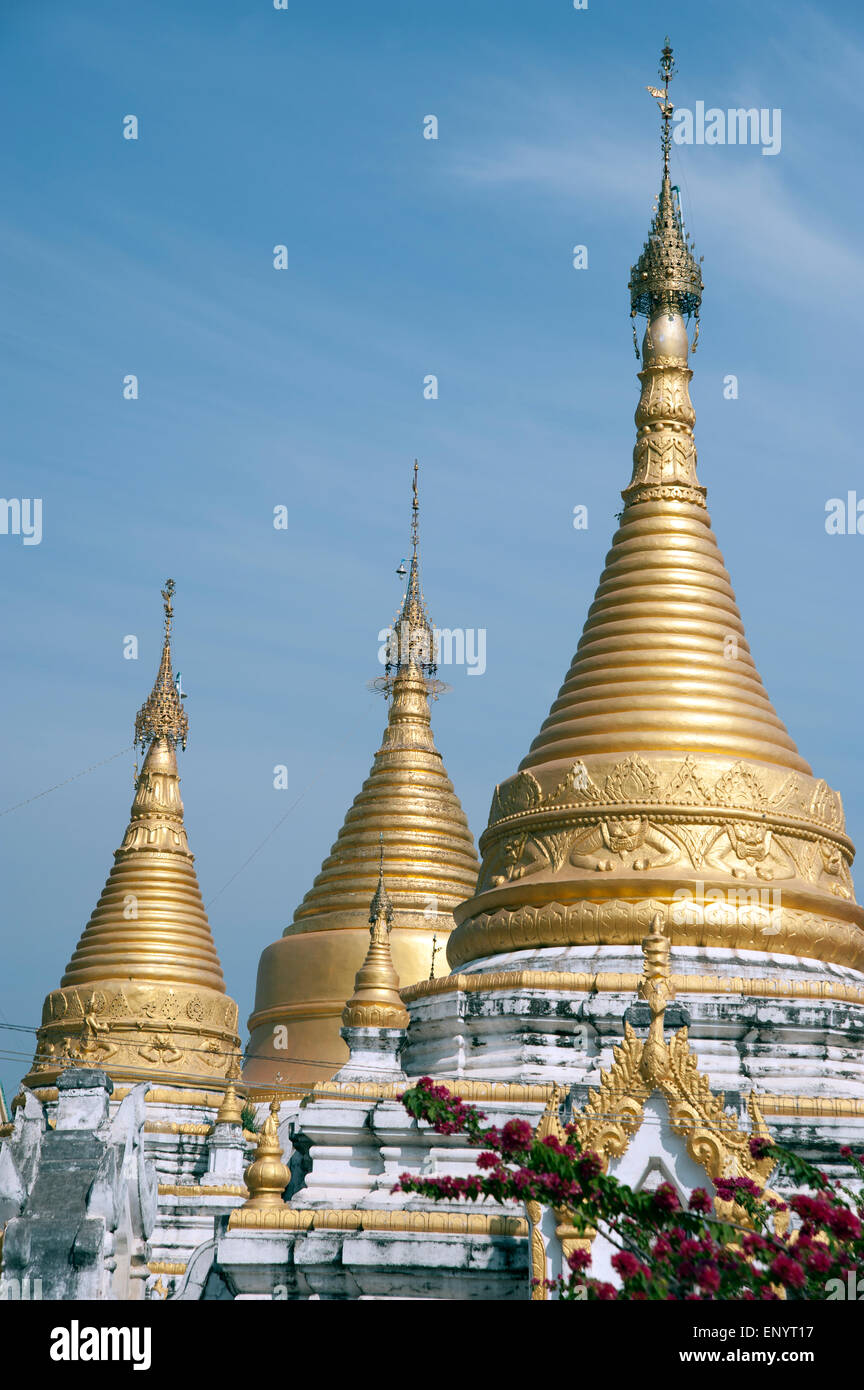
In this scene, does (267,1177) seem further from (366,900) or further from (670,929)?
(366,900)

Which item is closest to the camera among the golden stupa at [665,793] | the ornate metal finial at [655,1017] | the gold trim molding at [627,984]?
the ornate metal finial at [655,1017]

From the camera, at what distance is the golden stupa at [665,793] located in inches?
1182

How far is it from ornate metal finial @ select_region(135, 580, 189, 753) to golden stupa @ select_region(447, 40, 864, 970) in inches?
830

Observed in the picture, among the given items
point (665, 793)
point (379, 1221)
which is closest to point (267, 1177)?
point (379, 1221)

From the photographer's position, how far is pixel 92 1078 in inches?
882

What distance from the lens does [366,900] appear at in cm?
4694

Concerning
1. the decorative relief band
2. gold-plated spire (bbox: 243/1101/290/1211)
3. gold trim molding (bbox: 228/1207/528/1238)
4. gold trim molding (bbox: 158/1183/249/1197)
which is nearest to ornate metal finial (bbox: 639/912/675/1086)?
gold trim molding (bbox: 228/1207/528/1238)

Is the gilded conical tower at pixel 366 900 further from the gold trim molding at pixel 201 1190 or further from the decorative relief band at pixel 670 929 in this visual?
the decorative relief band at pixel 670 929

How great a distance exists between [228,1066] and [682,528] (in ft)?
59.2

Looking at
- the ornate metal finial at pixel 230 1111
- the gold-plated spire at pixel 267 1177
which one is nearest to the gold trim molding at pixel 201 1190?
the ornate metal finial at pixel 230 1111

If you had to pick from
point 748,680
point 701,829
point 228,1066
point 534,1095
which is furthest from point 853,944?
point 228,1066

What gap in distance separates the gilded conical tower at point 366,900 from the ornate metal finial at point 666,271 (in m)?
15.7

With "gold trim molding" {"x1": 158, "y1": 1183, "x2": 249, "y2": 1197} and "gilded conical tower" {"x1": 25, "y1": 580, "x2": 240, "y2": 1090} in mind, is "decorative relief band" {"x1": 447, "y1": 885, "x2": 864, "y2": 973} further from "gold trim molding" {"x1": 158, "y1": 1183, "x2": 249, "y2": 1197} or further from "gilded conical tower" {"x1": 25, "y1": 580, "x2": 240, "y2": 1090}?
"gilded conical tower" {"x1": 25, "y1": 580, "x2": 240, "y2": 1090}
